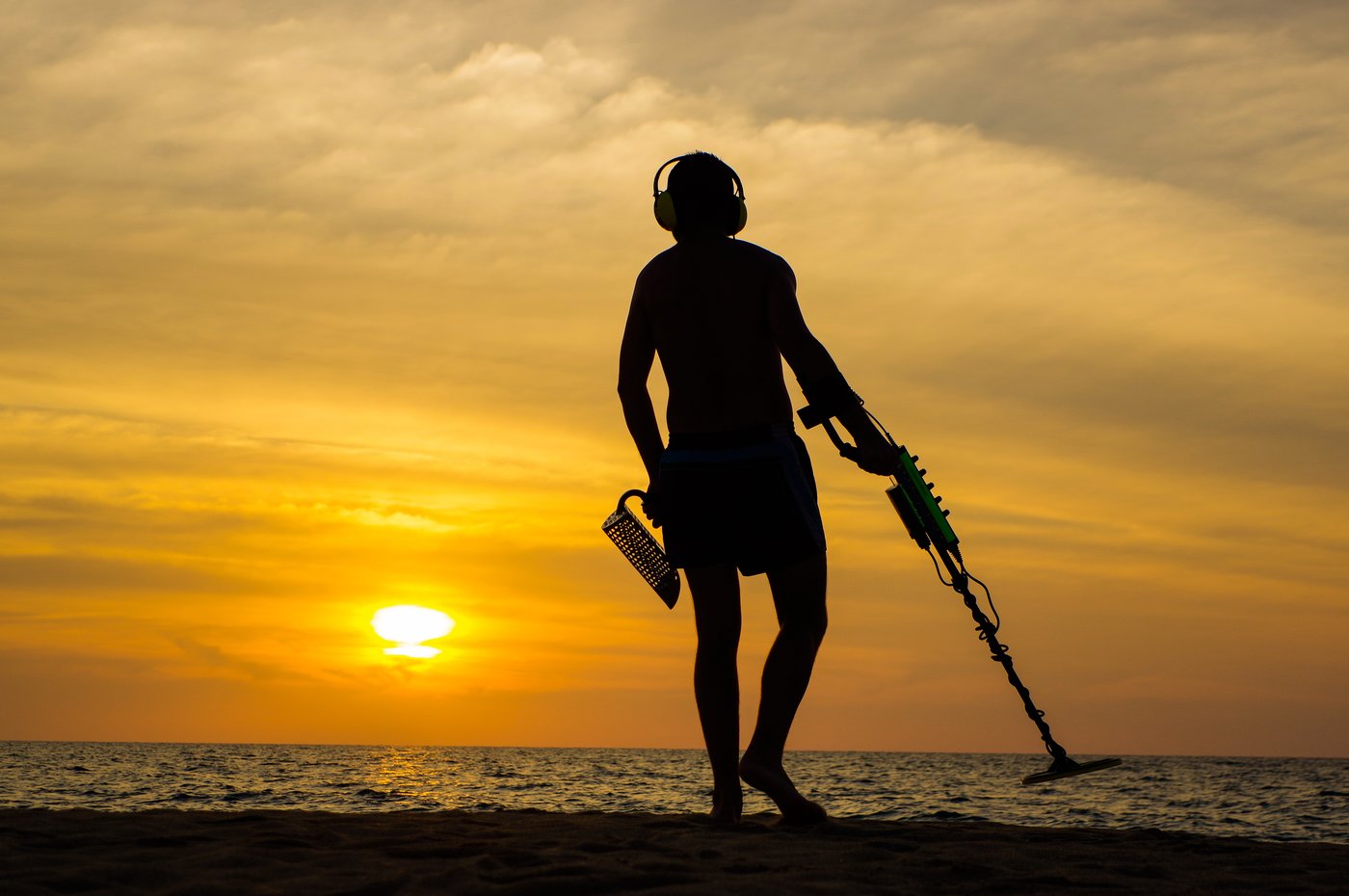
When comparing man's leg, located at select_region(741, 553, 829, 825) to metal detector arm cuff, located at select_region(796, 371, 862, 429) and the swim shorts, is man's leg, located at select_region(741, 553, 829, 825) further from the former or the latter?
metal detector arm cuff, located at select_region(796, 371, 862, 429)

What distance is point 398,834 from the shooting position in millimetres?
4836

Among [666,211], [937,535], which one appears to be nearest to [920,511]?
[937,535]

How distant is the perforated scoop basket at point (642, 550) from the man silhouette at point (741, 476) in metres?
0.24

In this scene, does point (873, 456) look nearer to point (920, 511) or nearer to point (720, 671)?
point (920, 511)

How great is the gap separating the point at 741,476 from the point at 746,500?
0.34 feet

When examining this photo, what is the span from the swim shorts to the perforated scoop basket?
33 cm

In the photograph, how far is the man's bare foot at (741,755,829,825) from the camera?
5062 millimetres

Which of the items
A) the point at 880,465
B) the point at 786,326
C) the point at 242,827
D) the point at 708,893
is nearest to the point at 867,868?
the point at 708,893

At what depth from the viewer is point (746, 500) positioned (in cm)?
518

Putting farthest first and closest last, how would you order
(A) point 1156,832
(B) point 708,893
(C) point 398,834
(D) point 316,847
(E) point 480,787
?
(E) point 480,787
(A) point 1156,832
(C) point 398,834
(D) point 316,847
(B) point 708,893

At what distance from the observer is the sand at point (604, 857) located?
3.62 meters

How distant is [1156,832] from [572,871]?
3100 mm

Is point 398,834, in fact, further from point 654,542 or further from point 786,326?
point 786,326

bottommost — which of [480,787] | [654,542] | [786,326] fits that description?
[480,787]
